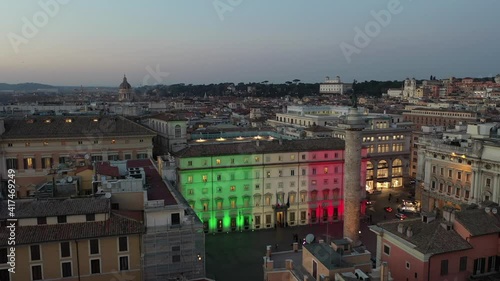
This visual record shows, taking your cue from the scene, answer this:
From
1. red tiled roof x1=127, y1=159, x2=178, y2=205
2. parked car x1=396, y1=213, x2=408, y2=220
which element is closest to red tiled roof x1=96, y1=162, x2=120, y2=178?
red tiled roof x1=127, y1=159, x2=178, y2=205

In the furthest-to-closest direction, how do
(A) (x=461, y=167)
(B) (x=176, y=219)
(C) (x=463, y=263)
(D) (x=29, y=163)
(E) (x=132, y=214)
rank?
(A) (x=461, y=167), (D) (x=29, y=163), (E) (x=132, y=214), (B) (x=176, y=219), (C) (x=463, y=263)

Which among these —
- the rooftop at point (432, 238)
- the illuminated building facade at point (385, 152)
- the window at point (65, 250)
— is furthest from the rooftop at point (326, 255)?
the illuminated building facade at point (385, 152)

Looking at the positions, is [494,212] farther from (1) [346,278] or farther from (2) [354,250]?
(1) [346,278]

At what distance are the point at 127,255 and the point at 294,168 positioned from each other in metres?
26.3

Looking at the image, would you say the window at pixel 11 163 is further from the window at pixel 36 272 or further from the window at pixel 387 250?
the window at pixel 387 250

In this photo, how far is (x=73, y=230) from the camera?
2455cm

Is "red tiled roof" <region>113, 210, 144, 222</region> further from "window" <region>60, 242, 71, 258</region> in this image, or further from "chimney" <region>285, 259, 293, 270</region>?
"chimney" <region>285, 259, 293, 270</region>

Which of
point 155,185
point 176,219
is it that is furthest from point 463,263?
point 155,185

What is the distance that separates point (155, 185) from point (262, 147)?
55.4 ft

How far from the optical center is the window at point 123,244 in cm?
2512

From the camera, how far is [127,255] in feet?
83.4

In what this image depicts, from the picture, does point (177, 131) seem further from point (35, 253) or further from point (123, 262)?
point (35, 253)

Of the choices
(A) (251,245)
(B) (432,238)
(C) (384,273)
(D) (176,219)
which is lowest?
(A) (251,245)

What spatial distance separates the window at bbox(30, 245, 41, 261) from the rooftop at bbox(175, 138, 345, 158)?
2195cm
